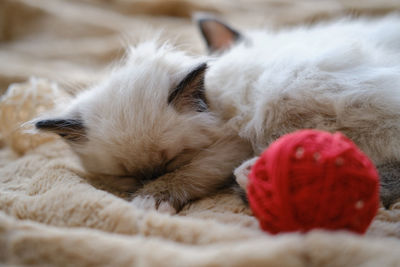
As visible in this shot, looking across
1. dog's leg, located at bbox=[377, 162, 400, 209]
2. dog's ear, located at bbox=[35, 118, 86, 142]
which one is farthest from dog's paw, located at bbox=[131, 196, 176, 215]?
dog's leg, located at bbox=[377, 162, 400, 209]

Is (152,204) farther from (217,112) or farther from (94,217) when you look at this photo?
(217,112)

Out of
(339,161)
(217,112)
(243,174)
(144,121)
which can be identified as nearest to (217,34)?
(217,112)

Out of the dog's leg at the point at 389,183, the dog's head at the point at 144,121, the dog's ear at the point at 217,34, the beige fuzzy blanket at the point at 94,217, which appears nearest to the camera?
the beige fuzzy blanket at the point at 94,217

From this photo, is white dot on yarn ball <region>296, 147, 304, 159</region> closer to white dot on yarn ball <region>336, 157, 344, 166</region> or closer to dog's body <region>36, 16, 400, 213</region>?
white dot on yarn ball <region>336, 157, 344, 166</region>

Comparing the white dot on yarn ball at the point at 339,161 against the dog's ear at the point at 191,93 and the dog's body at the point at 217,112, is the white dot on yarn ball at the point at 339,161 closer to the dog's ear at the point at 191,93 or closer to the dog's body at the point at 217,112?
the dog's body at the point at 217,112

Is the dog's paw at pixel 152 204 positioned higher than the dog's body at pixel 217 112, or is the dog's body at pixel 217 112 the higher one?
the dog's body at pixel 217 112

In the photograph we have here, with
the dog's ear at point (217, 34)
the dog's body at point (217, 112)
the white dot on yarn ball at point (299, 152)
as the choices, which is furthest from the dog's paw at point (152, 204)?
the dog's ear at point (217, 34)
